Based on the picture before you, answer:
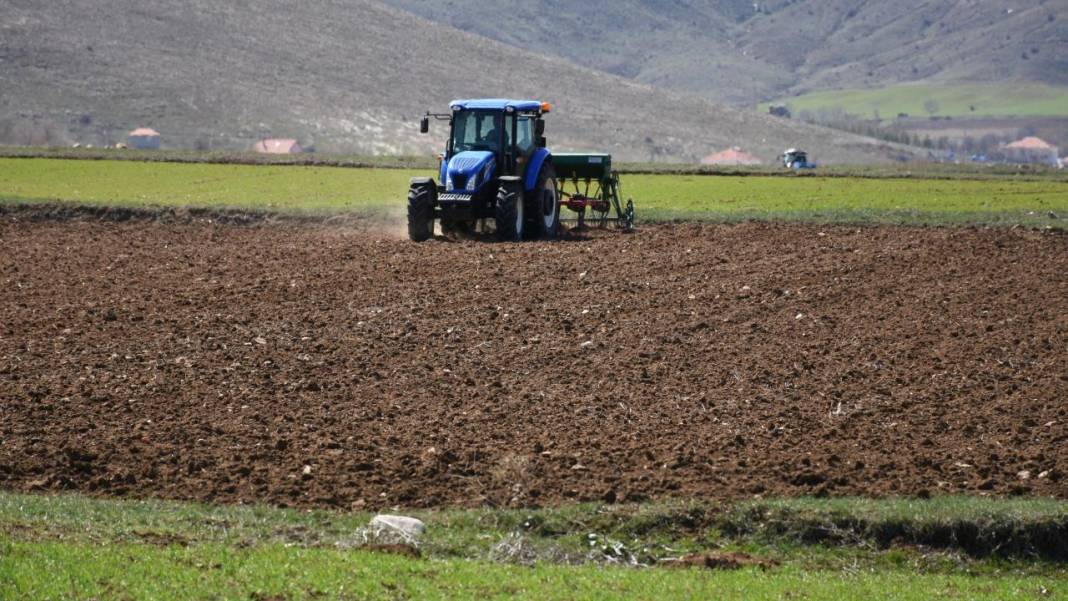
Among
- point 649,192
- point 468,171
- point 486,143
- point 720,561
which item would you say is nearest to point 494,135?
point 486,143

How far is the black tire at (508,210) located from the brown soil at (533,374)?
6.77ft

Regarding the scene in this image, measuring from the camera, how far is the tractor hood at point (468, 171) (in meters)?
29.0

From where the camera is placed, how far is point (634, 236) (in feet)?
102

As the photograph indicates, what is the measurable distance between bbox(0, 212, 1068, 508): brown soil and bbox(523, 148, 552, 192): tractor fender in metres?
3.21

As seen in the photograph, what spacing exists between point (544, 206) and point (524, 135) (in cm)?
156

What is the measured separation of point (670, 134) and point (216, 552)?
410 ft

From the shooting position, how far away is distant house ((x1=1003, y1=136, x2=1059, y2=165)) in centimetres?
15712

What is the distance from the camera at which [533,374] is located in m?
17.6

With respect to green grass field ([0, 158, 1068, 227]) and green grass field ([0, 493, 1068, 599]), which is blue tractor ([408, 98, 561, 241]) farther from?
green grass field ([0, 493, 1068, 599])

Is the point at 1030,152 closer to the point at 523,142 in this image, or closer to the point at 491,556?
the point at 523,142

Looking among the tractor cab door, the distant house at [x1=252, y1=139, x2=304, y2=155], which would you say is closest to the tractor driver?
the tractor cab door

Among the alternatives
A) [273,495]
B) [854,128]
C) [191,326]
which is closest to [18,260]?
[191,326]

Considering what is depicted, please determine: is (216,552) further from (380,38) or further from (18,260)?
(380,38)

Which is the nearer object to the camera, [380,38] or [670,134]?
[670,134]
